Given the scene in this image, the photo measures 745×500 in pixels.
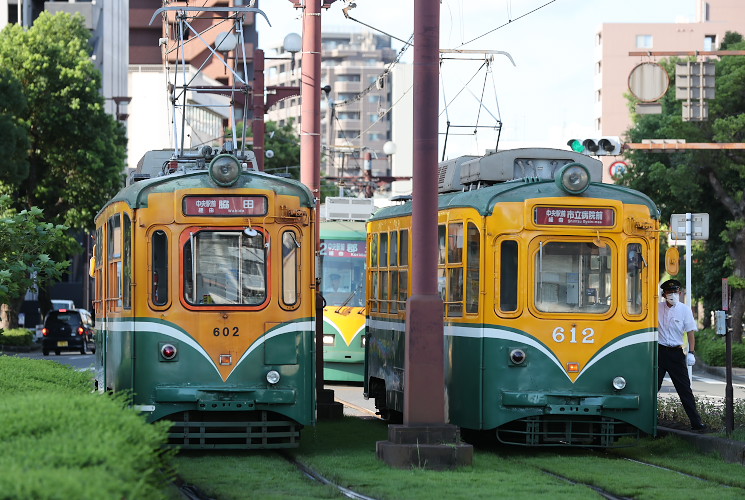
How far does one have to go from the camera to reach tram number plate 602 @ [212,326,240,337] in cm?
1441

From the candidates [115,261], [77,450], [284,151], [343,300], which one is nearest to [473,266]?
[115,261]

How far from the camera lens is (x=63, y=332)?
48312 mm

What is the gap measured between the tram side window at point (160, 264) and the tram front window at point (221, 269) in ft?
0.67

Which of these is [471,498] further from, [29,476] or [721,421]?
[721,421]

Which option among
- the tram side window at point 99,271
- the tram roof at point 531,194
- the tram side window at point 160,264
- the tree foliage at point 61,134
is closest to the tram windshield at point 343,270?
the tram side window at point 99,271

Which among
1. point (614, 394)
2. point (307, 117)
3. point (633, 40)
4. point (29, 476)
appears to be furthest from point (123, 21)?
point (29, 476)

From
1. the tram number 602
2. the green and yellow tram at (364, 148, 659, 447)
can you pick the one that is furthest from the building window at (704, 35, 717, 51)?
the tram number 602

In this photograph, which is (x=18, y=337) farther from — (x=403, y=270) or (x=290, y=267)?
(x=290, y=267)

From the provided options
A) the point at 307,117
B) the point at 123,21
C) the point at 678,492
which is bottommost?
the point at 678,492

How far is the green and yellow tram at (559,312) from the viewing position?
1498 cm

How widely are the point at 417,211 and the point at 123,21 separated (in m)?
74.7

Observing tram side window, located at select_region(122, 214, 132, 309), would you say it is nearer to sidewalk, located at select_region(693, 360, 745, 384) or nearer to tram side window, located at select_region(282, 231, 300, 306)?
tram side window, located at select_region(282, 231, 300, 306)

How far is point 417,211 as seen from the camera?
13578mm

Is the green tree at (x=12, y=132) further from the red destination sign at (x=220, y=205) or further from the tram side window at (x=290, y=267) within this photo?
the tram side window at (x=290, y=267)
